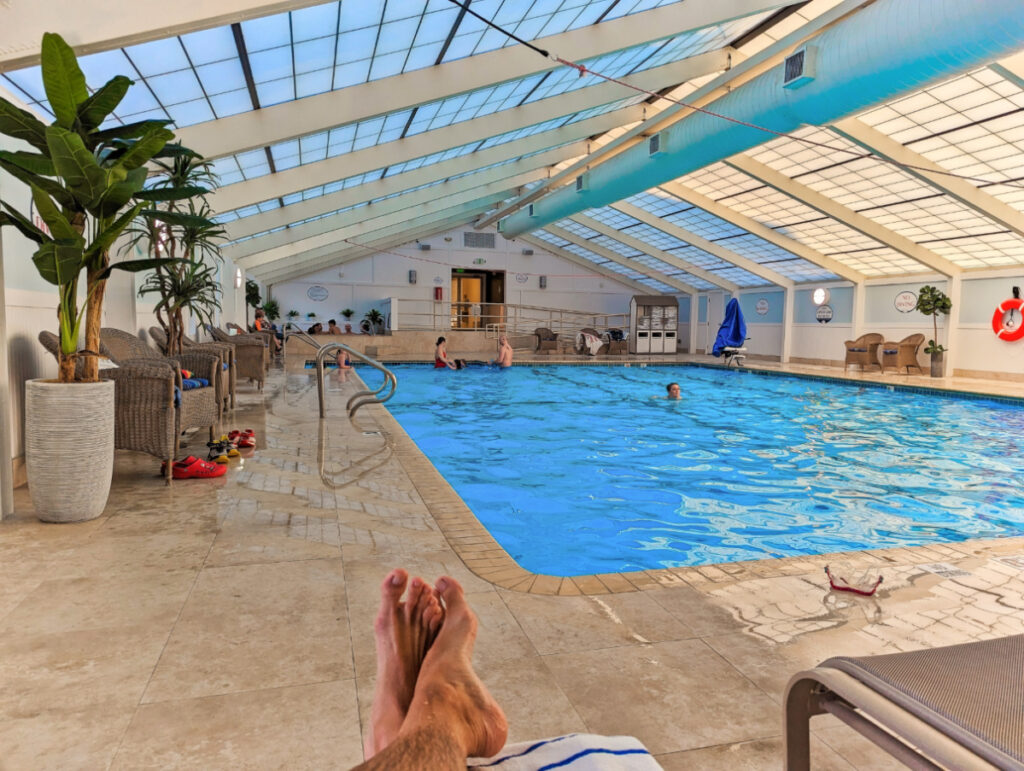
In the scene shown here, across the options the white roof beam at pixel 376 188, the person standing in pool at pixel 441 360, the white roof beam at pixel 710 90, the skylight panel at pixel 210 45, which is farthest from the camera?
the person standing in pool at pixel 441 360

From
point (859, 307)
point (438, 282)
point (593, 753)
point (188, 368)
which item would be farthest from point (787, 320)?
point (593, 753)

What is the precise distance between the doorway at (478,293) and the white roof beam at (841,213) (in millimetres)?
11358

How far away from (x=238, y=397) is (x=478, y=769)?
23.7 feet

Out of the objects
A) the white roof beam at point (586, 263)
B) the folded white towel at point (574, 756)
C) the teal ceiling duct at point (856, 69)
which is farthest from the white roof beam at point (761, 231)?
the folded white towel at point (574, 756)

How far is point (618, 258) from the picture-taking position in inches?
866

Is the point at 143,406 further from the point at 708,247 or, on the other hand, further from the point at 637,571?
the point at 708,247

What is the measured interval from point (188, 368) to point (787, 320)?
651 inches

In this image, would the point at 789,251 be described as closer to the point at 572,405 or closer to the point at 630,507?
the point at 572,405

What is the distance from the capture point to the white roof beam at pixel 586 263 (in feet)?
75.6

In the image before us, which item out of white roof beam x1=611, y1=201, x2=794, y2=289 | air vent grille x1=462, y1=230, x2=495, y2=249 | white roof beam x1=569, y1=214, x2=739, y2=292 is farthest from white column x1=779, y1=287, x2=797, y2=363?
air vent grille x1=462, y1=230, x2=495, y2=249

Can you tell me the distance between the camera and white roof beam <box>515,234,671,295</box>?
23.0m

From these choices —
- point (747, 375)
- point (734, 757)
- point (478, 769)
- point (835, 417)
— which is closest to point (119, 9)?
point (478, 769)

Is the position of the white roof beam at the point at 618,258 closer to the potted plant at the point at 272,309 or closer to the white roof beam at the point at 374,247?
the white roof beam at the point at 374,247

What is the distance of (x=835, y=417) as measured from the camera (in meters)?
8.72
